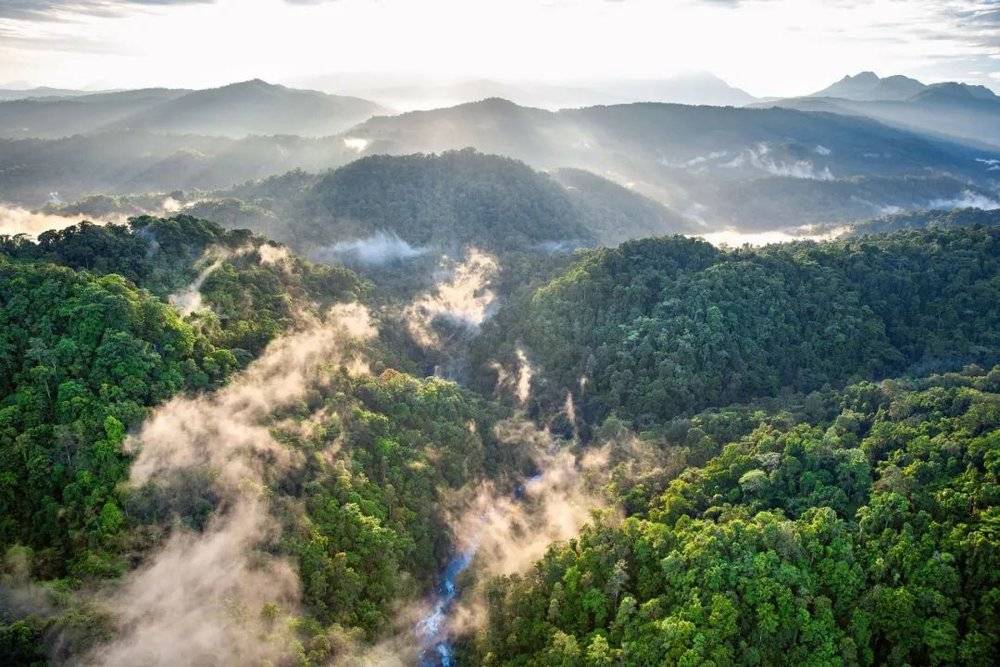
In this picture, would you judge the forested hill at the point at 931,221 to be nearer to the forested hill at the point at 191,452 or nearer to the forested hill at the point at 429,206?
the forested hill at the point at 429,206

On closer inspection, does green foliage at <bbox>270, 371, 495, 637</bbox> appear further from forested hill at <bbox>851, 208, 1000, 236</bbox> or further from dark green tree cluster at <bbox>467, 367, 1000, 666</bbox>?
forested hill at <bbox>851, 208, 1000, 236</bbox>

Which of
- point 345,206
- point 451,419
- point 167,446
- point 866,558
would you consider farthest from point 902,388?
point 345,206

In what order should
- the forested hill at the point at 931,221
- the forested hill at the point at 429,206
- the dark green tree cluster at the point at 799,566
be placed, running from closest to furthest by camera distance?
the dark green tree cluster at the point at 799,566 < the forested hill at the point at 429,206 < the forested hill at the point at 931,221

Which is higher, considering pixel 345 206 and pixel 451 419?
pixel 345 206

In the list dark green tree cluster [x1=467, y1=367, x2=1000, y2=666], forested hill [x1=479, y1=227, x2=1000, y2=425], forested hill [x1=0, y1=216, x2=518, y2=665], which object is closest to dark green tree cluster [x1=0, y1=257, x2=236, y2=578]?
forested hill [x1=0, y1=216, x2=518, y2=665]

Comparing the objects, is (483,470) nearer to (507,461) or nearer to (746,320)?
(507,461)

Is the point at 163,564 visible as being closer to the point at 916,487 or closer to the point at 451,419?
the point at 451,419

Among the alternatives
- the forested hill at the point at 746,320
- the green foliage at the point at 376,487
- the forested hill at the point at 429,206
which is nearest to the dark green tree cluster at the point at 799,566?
the green foliage at the point at 376,487

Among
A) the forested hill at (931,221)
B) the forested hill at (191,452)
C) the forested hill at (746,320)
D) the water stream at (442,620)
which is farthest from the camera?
the forested hill at (931,221)
